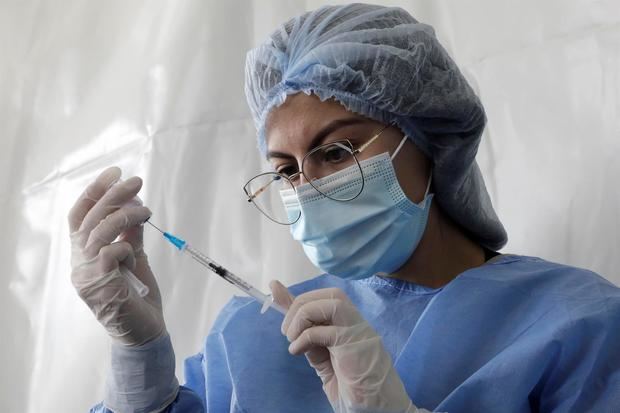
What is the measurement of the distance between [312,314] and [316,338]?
35 mm

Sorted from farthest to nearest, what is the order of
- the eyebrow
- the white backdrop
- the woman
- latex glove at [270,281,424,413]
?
the white backdrop < the eyebrow < the woman < latex glove at [270,281,424,413]

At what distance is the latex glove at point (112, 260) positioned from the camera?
1.23 metres

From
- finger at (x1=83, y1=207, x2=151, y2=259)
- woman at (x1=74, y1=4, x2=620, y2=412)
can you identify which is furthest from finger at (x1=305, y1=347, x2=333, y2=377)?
finger at (x1=83, y1=207, x2=151, y2=259)

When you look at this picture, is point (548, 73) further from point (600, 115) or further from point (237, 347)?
point (237, 347)

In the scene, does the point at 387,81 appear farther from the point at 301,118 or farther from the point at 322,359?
the point at 322,359

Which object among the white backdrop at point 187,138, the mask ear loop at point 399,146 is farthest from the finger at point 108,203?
the white backdrop at point 187,138

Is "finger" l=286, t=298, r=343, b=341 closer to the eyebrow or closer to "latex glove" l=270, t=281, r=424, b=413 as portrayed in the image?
"latex glove" l=270, t=281, r=424, b=413

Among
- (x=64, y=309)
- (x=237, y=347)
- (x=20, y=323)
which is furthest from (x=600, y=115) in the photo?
(x=20, y=323)

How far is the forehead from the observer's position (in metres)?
1.26

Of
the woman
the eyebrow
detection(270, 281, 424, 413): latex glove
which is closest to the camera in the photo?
detection(270, 281, 424, 413): latex glove

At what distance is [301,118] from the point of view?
1.28 meters

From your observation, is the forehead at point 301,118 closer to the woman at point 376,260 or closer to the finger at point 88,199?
the woman at point 376,260

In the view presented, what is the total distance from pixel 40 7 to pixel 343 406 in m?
1.57

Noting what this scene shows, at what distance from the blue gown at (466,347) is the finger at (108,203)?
297 millimetres
